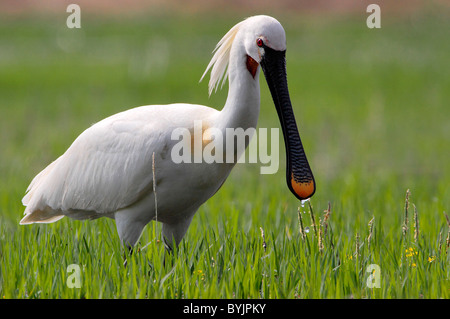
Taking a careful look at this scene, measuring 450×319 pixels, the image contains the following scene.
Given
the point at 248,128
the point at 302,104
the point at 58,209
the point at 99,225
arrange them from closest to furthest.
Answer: the point at 248,128, the point at 58,209, the point at 99,225, the point at 302,104

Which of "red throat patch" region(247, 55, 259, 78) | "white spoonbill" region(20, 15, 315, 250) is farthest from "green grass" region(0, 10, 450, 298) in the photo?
"red throat patch" region(247, 55, 259, 78)

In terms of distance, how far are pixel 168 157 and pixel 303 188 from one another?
859 mm

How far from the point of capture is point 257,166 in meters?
10.5

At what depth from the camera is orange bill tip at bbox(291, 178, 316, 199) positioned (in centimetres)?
484

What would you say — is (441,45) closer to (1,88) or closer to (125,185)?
(1,88)

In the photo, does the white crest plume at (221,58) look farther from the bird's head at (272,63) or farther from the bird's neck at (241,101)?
the bird's neck at (241,101)

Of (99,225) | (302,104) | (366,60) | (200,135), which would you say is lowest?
(99,225)

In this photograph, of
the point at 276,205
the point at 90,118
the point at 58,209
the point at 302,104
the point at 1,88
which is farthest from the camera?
the point at 1,88

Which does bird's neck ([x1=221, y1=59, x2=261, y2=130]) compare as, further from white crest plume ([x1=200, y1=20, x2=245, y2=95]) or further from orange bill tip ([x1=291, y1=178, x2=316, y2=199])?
orange bill tip ([x1=291, y1=178, x2=316, y2=199])

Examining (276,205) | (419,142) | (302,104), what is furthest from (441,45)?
(276,205)

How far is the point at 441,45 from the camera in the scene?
23.4 m

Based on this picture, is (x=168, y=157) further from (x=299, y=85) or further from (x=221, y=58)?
(x=299, y=85)

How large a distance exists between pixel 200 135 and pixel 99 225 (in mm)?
1796

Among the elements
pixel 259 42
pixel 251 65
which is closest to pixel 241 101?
pixel 251 65
